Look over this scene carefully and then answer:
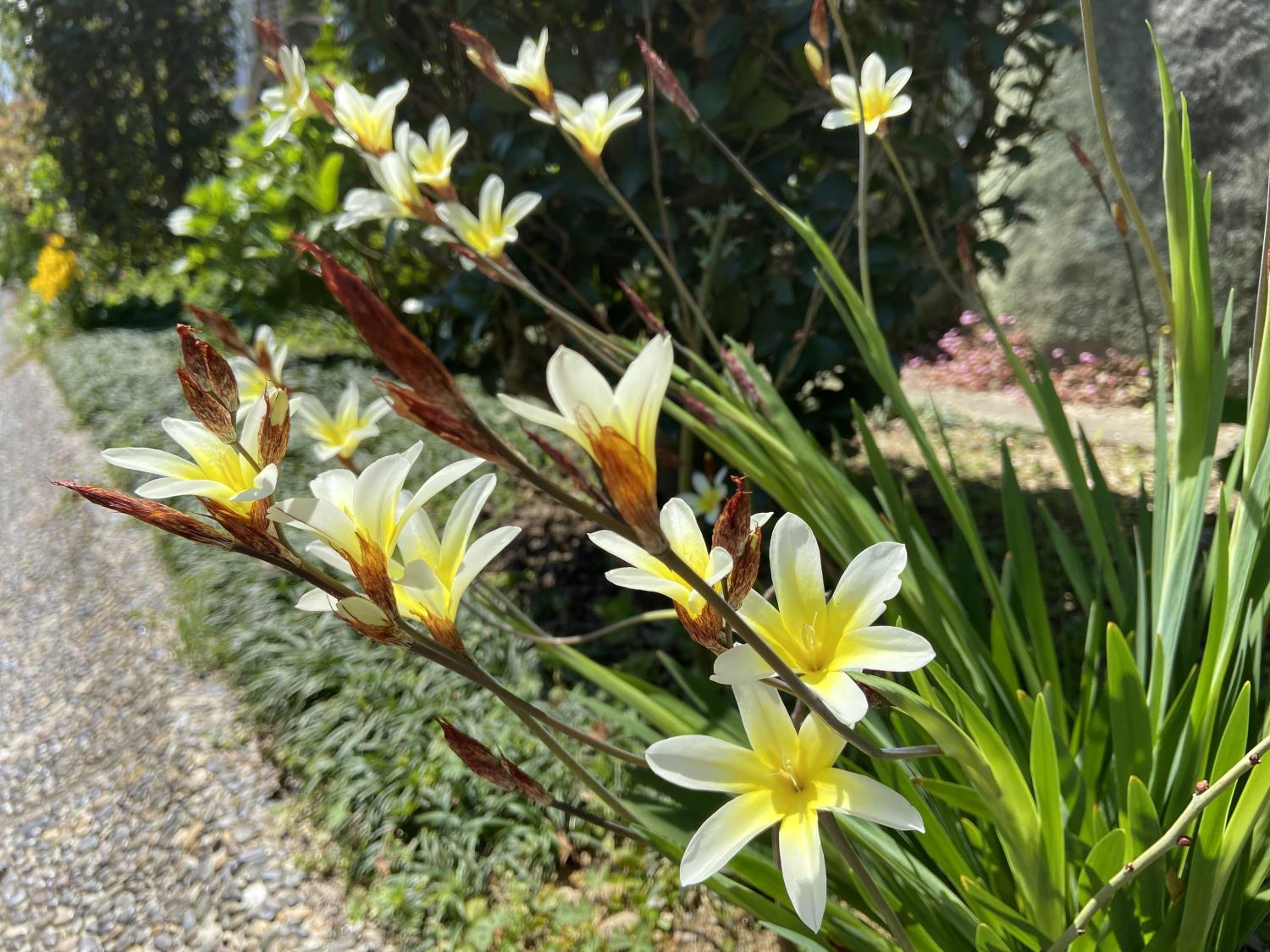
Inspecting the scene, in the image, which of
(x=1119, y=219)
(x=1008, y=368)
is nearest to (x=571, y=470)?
(x=1119, y=219)

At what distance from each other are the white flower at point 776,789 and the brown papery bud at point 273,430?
29 cm

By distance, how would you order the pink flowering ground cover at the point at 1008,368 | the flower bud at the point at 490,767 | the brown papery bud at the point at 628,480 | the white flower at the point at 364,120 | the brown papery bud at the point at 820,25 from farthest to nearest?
1. the pink flowering ground cover at the point at 1008,368
2. the white flower at the point at 364,120
3. the brown papery bud at the point at 820,25
4. the flower bud at the point at 490,767
5. the brown papery bud at the point at 628,480

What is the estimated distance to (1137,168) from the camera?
358 cm

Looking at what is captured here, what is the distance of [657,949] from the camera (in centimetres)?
122

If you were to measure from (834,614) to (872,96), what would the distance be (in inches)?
32.3

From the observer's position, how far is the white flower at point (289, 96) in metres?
1.15

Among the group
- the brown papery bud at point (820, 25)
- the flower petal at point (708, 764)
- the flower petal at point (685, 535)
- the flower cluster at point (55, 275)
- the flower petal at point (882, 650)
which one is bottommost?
the flower cluster at point (55, 275)

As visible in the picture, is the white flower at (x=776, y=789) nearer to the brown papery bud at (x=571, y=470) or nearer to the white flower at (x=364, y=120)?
the brown papery bud at (x=571, y=470)

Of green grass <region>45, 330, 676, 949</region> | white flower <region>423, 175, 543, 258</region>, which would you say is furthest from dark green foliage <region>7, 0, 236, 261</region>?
white flower <region>423, 175, 543, 258</region>

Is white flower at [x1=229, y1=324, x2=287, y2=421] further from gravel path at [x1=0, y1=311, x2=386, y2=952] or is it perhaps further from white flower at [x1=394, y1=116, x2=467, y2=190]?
gravel path at [x1=0, y1=311, x2=386, y2=952]

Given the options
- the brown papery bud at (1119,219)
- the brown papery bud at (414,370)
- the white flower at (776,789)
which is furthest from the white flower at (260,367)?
the brown papery bud at (1119,219)

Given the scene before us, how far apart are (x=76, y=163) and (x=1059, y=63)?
7938 mm

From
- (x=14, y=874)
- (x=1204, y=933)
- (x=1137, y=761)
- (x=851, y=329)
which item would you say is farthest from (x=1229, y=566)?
(x=14, y=874)

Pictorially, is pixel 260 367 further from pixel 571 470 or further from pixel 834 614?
pixel 834 614
